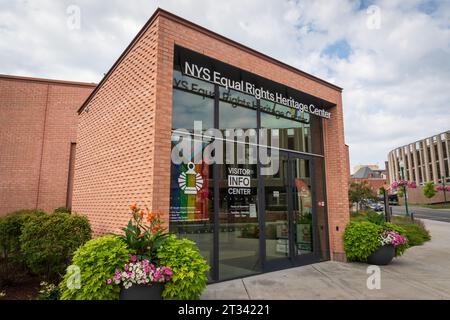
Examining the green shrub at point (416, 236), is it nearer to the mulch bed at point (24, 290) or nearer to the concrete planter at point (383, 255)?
the concrete planter at point (383, 255)

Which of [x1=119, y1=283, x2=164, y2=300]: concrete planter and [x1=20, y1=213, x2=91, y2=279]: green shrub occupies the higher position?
[x1=20, y1=213, x2=91, y2=279]: green shrub

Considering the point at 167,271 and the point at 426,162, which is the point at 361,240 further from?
the point at 426,162

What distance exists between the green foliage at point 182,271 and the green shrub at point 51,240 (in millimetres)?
2824

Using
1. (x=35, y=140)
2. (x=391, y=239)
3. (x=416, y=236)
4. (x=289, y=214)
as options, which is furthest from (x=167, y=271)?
(x=416, y=236)

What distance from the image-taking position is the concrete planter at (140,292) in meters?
3.82

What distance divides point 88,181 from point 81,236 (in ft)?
8.07

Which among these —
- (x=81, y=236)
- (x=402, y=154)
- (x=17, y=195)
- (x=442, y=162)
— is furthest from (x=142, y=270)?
(x=402, y=154)

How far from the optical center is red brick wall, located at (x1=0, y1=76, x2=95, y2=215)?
12383 mm

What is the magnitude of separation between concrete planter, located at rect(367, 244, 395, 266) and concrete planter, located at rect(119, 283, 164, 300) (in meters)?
6.31

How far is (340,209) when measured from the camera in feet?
29.0

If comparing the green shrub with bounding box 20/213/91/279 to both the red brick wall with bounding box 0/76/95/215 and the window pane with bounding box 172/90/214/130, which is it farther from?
the red brick wall with bounding box 0/76/95/215
